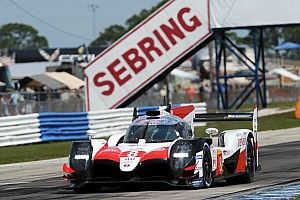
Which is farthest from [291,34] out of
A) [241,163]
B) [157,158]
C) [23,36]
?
[157,158]

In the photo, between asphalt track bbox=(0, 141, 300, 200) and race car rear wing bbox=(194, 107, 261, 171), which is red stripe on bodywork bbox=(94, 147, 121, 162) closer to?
asphalt track bbox=(0, 141, 300, 200)

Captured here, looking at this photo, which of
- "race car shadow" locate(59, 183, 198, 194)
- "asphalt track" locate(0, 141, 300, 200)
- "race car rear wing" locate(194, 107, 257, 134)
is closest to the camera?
"asphalt track" locate(0, 141, 300, 200)

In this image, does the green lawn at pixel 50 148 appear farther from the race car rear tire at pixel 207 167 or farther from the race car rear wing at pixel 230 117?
the race car rear tire at pixel 207 167

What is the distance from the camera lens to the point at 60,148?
2858 centimetres

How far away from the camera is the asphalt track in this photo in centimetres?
1427

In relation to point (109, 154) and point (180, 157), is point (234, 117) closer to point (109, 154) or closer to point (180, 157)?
point (180, 157)

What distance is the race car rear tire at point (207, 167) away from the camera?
15.0 m

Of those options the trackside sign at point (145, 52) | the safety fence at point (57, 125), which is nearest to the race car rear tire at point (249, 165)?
the safety fence at point (57, 125)

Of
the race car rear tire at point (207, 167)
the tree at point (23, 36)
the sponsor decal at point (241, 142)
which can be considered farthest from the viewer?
the tree at point (23, 36)

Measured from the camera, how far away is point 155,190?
15.1m

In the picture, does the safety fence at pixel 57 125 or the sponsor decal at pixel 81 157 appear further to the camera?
the safety fence at pixel 57 125

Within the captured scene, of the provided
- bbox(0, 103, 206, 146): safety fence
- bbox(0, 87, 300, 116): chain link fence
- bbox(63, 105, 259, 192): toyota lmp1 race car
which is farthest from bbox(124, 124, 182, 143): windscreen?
bbox(0, 87, 300, 116): chain link fence

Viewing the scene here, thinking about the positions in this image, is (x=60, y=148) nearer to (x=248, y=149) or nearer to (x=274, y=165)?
(x=274, y=165)

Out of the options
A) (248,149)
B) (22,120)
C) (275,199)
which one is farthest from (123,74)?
(275,199)
